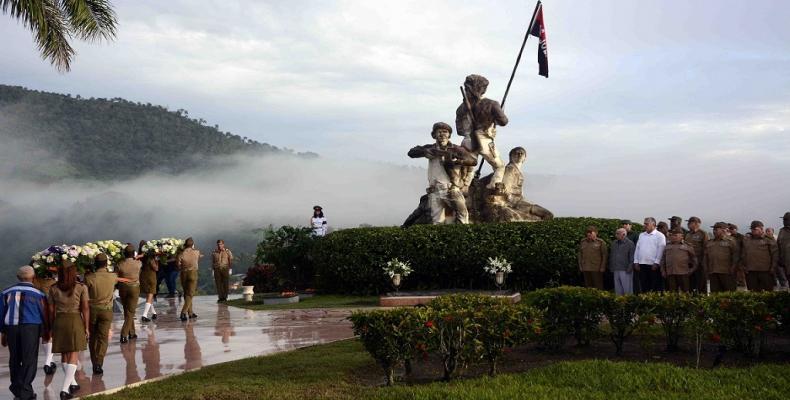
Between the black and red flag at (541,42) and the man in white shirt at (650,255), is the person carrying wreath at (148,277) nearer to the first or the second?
the man in white shirt at (650,255)

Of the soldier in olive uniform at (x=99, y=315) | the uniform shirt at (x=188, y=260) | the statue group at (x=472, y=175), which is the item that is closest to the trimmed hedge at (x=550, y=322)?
the soldier in olive uniform at (x=99, y=315)

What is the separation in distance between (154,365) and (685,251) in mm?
8125

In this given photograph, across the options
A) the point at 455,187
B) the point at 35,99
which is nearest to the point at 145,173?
the point at 35,99

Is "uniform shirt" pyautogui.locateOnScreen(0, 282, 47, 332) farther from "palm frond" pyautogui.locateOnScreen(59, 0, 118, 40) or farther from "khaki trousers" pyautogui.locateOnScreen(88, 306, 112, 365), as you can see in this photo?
"palm frond" pyautogui.locateOnScreen(59, 0, 118, 40)

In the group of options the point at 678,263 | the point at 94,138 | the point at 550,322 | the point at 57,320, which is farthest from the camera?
the point at 94,138

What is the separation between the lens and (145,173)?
220 feet

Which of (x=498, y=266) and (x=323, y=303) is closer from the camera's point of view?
(x=498, y=266)

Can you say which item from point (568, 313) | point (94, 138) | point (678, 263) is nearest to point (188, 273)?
point (568, 313)

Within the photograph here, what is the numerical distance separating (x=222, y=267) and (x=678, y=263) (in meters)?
10.3

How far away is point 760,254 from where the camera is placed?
1177 centimetres

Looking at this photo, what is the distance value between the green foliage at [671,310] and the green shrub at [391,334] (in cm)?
278

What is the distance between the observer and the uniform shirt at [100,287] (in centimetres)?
936

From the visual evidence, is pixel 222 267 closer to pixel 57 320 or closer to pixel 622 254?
pixel 622 254

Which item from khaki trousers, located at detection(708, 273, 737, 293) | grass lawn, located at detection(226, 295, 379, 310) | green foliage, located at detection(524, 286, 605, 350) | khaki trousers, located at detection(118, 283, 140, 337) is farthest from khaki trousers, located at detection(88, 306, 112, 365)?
khaki trousers, located at detection(708, 273, 737, 293)
